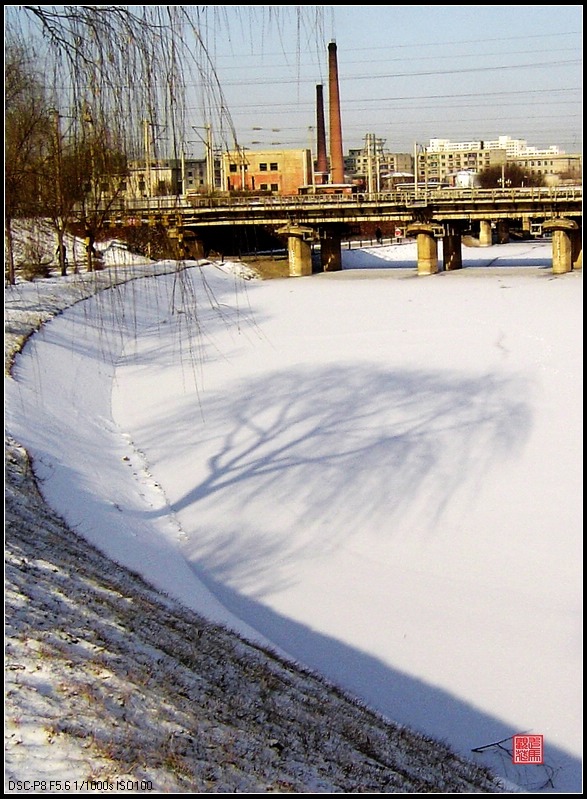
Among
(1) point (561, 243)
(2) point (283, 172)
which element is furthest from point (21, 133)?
(2) point (283, 172)

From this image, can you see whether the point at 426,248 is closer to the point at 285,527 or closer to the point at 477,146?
the point at 285,527

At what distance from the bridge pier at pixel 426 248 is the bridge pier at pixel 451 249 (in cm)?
138

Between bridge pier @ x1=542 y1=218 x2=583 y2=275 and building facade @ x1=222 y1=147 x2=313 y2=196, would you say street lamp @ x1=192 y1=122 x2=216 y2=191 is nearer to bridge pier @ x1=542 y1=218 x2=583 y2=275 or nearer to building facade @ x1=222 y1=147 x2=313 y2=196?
bridge pier @ x1=542 y1=218 x2=583 y2=275

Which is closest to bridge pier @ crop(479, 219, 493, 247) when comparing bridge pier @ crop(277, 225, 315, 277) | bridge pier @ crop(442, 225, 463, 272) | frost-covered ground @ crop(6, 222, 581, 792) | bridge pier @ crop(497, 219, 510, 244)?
bridge pier @ crop(497, 219, 510, 244)

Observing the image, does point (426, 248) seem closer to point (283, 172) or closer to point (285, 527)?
point (283, 172)

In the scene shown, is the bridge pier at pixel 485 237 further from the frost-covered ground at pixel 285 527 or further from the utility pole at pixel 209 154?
the utility pole at pixel 209 154

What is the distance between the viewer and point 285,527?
14.4 metres

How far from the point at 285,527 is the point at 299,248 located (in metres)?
40.9

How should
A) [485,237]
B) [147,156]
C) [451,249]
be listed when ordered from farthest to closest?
[485,237] < [451,249] < [147,156]

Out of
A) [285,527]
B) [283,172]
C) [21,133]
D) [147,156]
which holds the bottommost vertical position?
[285,527]

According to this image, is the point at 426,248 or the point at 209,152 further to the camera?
the point at 426,248

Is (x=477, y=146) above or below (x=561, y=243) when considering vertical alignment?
above

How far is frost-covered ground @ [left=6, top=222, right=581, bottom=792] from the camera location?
6.27m

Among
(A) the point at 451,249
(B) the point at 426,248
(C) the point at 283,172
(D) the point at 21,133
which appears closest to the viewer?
(D) the point at 21,133
